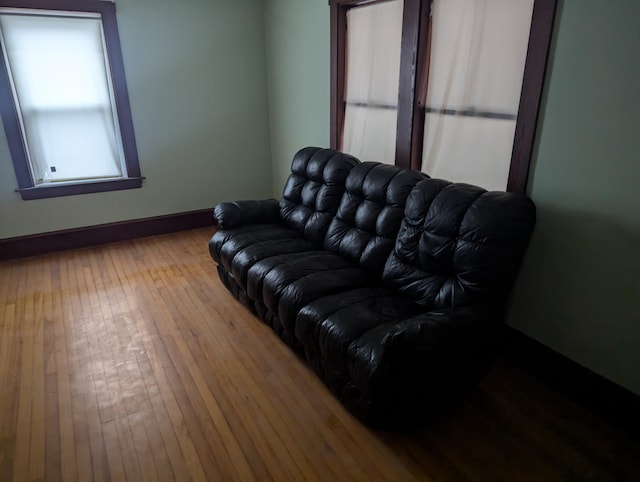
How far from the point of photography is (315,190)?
10.3ft

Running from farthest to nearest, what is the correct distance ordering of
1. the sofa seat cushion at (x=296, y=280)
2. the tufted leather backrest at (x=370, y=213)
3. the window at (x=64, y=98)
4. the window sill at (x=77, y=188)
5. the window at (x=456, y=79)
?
the window sill at (x=77, y=188) < the window at (x=64, y=98) < the tufted leather backrest at (x=370, y=213) < the sofa seat cushion at (x=296, y=280) < the window at (x=456, y=79)

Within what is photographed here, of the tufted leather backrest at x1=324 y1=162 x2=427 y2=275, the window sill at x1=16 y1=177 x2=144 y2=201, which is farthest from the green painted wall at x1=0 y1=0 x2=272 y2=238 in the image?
the tufted leather backrest at x1=324 y1=162 x2=427 y2=275

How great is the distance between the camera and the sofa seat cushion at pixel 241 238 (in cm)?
292

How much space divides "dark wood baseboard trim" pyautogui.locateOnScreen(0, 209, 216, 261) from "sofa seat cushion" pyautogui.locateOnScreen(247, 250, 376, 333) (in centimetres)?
217

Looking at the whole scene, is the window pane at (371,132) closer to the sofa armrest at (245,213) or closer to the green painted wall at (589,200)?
the sofa armrest at (245,213)

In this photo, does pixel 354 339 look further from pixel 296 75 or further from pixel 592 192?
pixel 296 75

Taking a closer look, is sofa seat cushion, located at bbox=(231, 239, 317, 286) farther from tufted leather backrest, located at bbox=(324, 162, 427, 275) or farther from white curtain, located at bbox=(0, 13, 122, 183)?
white curtain, located at bbox=(0, 13, 122, 183)

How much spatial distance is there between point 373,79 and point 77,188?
287 centimetres

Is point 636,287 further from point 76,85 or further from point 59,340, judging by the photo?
point 76,85

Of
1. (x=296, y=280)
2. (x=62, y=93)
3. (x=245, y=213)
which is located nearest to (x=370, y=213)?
(x=296, y=280)

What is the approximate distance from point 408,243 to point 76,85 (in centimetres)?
A: 333

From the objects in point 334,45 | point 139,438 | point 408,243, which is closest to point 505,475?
point 408,243

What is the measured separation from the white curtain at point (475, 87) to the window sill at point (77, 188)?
2909 millimetres

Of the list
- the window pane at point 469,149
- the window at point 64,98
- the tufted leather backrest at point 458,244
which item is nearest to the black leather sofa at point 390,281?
the tufted leather backrest at point 458,244
